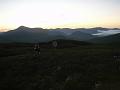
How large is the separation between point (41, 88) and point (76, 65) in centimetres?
963

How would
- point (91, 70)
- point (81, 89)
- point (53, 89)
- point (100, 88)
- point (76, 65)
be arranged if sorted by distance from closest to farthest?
point (100, 88) < point (81, 89) < point (53, 89) < point (91, 70) < point (76, 65)

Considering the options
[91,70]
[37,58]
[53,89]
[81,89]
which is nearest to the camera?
[81,89]

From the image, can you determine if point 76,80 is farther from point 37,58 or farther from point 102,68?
point 37,58

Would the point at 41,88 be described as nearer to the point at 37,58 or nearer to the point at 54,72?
the point at 54,72

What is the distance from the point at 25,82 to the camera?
3272cm

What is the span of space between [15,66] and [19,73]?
12.7 feet

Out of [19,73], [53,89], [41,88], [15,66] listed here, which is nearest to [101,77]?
[53,89]

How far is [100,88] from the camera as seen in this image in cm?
2392

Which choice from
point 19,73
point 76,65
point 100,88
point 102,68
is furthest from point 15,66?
point 100,88

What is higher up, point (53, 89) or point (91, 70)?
point (91, 70)

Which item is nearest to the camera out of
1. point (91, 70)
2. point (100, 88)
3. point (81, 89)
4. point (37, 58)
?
point (100, 88)

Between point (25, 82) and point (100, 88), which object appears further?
point (25, 82)

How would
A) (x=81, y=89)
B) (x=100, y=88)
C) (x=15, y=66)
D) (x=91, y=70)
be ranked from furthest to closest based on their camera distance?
(x=15, y=66)
(x=91, y=70)
(x=81, y=89)
(x=100, y=88)

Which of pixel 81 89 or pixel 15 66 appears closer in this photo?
pixel 81 89
